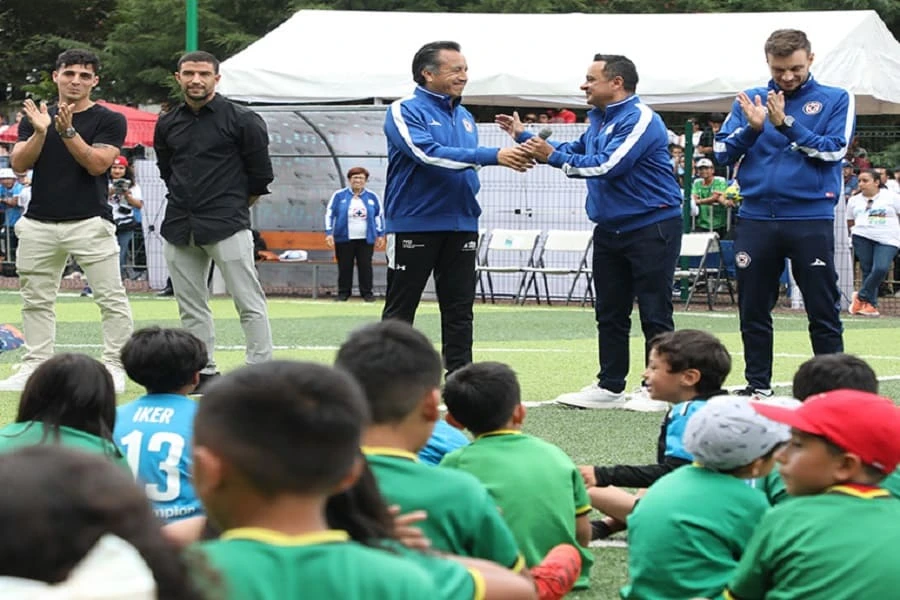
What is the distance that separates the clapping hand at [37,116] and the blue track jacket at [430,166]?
6.72 ft

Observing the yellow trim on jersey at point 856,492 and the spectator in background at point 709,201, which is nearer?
the yellow trim on jersey at point 856,492

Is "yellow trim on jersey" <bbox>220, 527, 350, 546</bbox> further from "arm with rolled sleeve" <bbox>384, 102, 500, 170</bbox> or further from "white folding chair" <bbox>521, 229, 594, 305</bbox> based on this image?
"white folding chair" <bbox>521, 229, 594, 305</bbox>

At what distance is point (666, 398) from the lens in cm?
580

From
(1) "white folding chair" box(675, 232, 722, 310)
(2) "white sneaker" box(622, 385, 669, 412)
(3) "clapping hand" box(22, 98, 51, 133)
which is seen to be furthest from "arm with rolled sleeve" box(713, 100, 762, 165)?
(1) "white folding chair" box(675, 232, 722, 310)

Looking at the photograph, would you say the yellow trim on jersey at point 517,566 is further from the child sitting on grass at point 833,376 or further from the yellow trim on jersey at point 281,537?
the child sitting on grass at point 833,376

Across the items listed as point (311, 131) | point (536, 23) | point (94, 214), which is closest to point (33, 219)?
point (94, 214)

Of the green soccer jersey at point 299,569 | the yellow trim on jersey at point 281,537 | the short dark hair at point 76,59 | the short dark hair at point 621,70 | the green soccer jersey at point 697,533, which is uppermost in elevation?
the short dark hair at point 76,59

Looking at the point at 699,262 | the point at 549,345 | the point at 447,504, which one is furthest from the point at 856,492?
the point at 699,262

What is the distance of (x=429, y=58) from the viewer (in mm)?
9000

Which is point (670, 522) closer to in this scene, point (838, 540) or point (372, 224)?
point (838, 540)

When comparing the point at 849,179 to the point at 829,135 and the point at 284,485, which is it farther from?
the point at 284,485

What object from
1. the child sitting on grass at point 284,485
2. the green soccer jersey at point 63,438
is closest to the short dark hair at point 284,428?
the child sitting on grass at point 284,485

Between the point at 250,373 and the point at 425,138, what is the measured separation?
6347 millimetres

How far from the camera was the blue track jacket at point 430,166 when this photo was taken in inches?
350
